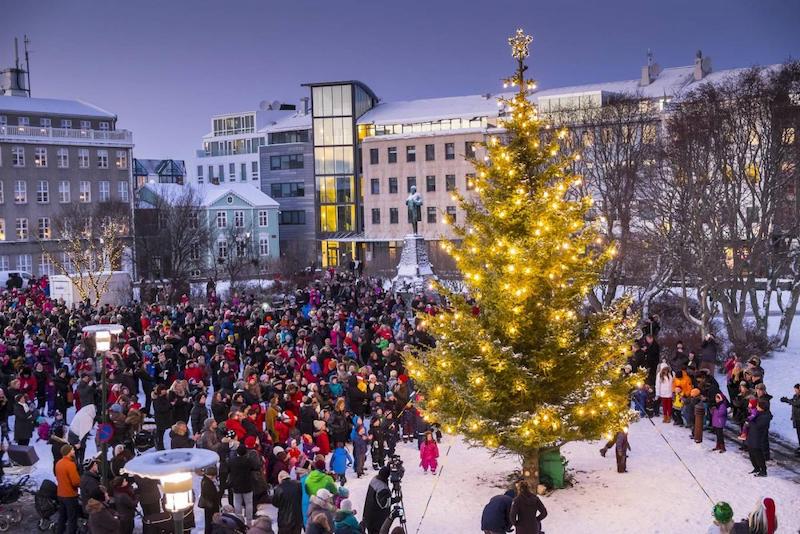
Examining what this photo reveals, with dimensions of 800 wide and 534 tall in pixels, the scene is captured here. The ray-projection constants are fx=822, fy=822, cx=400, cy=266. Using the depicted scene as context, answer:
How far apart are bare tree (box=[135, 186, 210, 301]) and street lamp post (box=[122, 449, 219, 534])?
3460cm

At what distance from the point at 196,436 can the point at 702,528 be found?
30.2 feet

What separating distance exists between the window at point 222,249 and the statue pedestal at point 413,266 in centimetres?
1916

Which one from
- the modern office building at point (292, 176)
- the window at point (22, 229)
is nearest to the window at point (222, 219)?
the modern office building at point (292, 176)

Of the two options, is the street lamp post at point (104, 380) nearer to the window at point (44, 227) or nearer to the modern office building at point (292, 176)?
the window at point (44, 227)

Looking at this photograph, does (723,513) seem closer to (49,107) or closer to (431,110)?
(431,110)

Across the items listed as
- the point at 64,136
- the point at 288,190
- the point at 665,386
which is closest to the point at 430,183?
the point at 288,190

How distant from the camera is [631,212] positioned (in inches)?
1425

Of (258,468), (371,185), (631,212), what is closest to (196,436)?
(258,468)

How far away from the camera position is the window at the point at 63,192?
65438 mm

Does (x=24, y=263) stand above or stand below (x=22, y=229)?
below

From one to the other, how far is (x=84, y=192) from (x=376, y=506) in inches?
2378

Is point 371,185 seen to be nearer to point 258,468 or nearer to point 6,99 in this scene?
point 6,99

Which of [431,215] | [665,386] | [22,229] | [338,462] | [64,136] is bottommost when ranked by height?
[338,462]

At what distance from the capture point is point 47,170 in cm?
6488
